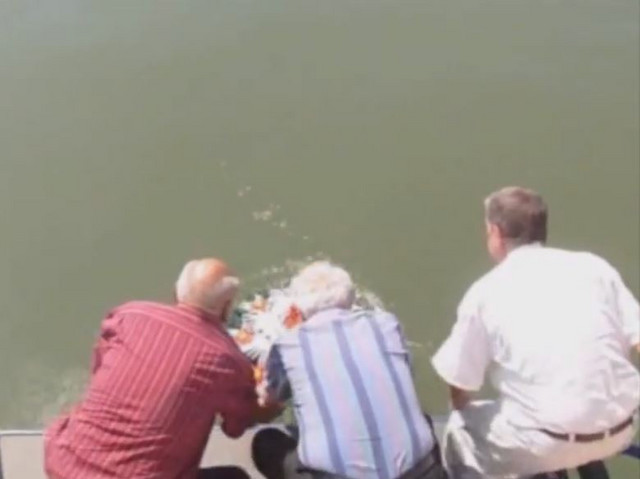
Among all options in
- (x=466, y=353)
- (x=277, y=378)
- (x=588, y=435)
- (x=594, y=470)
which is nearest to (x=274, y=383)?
(x=277, y=378)

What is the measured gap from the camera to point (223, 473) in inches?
135

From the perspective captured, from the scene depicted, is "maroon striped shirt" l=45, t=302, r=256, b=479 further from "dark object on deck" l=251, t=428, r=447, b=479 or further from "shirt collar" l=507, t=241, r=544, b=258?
"shirt collar" l=507, t=241, r=544, b=258

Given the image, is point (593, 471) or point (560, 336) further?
point (593, 471)

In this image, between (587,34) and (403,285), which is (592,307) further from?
(587,34)

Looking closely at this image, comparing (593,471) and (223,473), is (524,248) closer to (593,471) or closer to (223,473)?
(593,471)

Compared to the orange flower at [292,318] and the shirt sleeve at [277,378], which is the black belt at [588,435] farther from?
the orange flower at [292,318]

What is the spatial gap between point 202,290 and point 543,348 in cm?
93

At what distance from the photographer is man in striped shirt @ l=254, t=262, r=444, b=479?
3.12 m

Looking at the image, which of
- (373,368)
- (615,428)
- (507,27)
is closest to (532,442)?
(615,428)

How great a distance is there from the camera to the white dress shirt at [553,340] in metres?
3.10

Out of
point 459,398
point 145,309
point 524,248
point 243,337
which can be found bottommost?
point 459,398

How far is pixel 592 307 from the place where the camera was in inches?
124

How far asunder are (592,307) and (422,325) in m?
1.76

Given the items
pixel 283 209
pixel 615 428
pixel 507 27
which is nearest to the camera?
pixel 615 428
